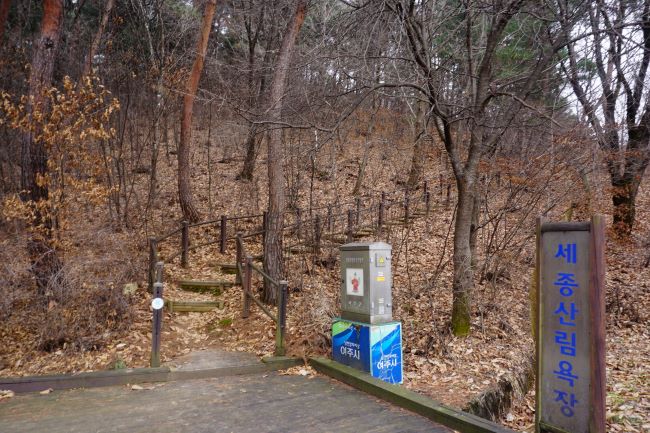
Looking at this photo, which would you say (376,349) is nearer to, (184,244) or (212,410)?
(212,410)

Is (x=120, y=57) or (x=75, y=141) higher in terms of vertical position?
(x=120, y=57)

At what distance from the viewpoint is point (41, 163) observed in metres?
8.88

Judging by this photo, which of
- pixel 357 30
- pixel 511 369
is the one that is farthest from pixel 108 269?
pixel 511 369

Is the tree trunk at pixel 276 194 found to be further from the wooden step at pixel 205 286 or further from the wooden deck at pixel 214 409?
the wooden deck at pixel 214 409

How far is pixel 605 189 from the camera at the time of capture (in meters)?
12.7

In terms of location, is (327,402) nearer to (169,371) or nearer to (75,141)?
(169,371)

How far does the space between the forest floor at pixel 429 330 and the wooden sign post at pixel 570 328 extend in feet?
5.52

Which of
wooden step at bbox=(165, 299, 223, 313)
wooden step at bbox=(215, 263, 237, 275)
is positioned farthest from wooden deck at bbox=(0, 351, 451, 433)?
wooden step at bbox=(215, 263, 237, 275)

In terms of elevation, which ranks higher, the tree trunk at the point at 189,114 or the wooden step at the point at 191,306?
the tree trunk at the point at 189,114

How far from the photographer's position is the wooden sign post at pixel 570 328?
3.56 metres

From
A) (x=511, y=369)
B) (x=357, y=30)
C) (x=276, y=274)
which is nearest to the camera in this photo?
(x=511, y=369)

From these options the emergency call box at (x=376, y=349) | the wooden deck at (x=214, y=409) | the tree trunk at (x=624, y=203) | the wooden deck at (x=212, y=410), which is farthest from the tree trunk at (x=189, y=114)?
the tree trunk at (x=624, y=203)

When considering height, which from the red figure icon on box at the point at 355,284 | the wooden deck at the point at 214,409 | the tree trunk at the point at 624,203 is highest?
the tree trunk at the point at 624,203

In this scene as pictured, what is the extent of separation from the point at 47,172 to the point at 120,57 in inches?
430
